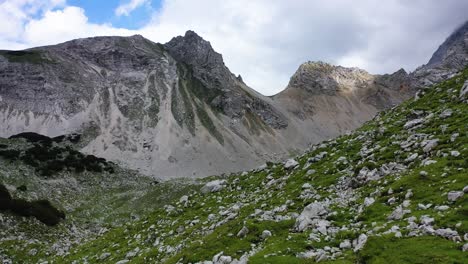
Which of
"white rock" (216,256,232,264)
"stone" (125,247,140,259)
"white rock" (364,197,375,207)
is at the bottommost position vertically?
"stone" (125,247,140,259)

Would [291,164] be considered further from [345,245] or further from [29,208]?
[29,208]

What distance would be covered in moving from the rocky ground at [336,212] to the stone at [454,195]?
0.17ft

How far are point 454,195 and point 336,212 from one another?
19.1ft

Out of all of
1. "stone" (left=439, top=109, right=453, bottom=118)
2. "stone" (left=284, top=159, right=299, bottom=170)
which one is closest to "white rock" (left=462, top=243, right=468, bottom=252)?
"stone" (left=439, top=109, right=453, bottom=118)

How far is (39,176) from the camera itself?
270 ft

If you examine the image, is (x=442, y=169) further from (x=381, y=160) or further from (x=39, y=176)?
(x=39, y=176)

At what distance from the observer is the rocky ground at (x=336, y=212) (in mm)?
16359

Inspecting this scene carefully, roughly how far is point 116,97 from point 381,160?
180 meters

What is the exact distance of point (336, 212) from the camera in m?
21.5

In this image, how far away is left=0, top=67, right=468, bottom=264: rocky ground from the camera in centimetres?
1636

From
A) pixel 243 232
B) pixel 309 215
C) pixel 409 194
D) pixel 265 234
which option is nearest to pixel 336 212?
pixel 309 215

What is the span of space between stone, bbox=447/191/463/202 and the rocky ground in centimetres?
5

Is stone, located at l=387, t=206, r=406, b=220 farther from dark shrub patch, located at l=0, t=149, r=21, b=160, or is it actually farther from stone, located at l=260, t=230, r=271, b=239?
dark shrub patch, located at l=0, t=149, r=21, b=160

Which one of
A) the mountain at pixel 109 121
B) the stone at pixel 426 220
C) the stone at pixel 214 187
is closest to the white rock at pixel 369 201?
the stone at pixel 426 220
